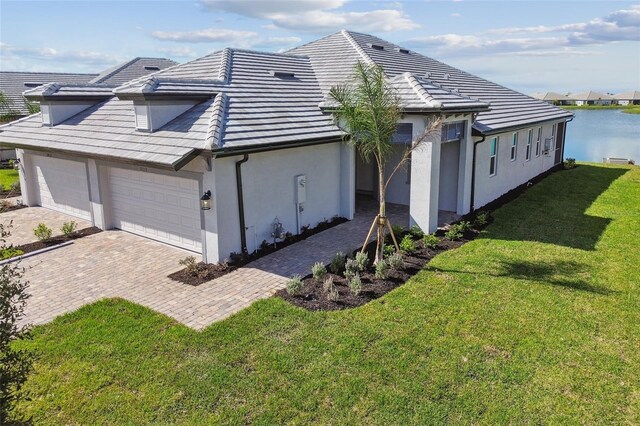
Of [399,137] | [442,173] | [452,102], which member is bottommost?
[442,173]

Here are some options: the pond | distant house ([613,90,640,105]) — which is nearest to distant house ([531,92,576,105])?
distant house ([613,90,640,105])

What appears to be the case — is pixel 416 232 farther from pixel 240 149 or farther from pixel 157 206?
pixel 157 206

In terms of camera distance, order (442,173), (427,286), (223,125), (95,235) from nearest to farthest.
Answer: (427,286), (223,125), (95,235), (442,173)

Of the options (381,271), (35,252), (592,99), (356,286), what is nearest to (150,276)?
(35,252)

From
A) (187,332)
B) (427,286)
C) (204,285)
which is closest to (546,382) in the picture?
(427,286)

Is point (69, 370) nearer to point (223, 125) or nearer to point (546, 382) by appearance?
point (223, 125)

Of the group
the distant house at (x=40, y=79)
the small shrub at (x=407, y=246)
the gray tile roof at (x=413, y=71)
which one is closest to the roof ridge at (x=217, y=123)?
the gray tile roof at (x=413, y=71)

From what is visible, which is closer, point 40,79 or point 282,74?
point 282,74
